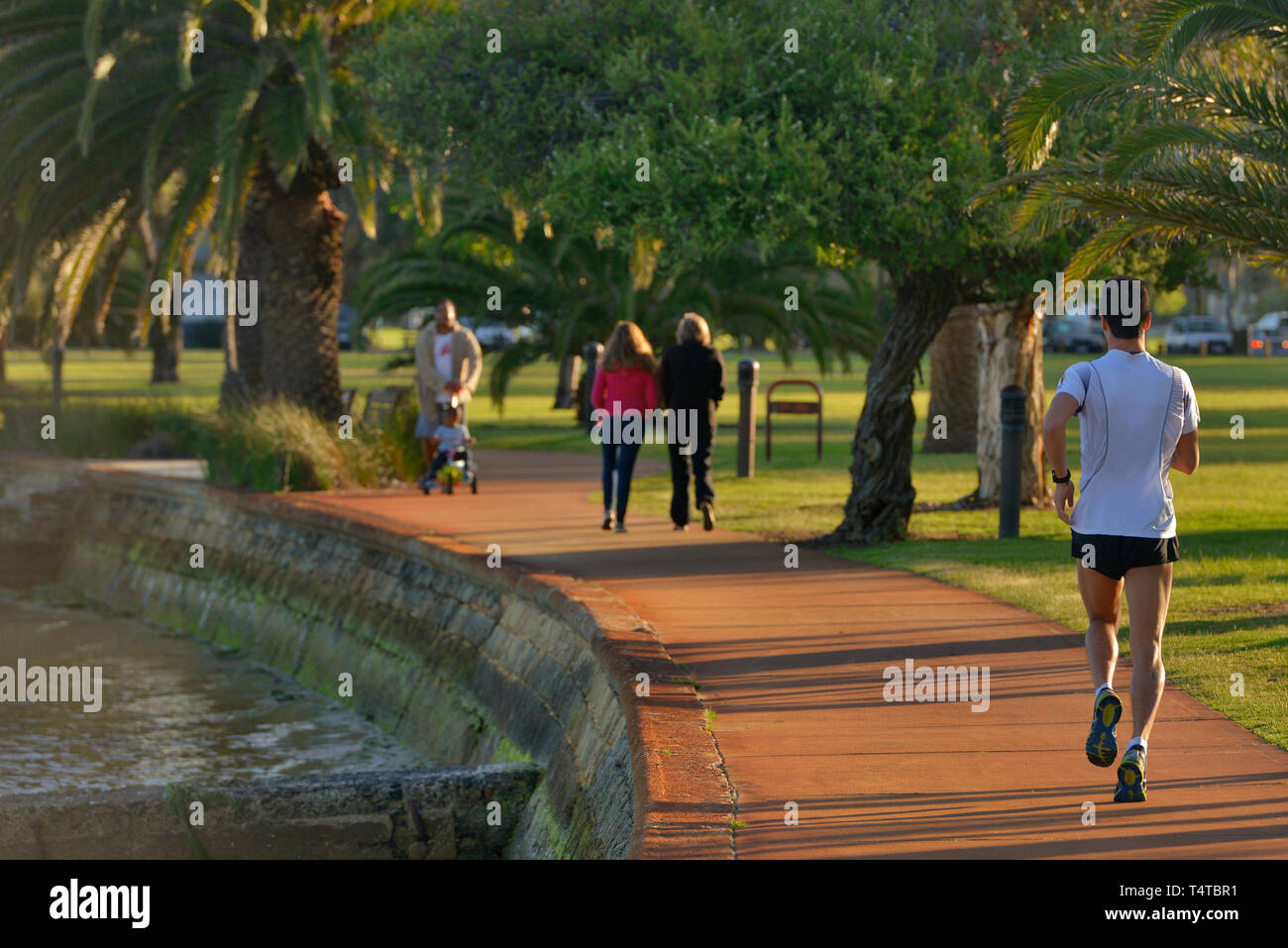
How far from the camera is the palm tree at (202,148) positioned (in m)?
16.6

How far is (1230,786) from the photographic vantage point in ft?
20.1

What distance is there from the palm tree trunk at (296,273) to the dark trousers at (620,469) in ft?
19.4

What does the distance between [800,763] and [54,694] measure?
26.3 ft

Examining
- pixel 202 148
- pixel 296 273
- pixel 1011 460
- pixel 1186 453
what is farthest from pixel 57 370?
pixel 1186 453

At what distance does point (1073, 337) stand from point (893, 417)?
53994 mm

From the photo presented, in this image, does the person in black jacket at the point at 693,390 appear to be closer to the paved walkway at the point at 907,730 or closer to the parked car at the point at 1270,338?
the paved walkway at the point at 907,730

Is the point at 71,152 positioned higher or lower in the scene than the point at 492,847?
higher

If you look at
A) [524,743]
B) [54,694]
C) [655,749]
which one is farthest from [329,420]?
[655,749]

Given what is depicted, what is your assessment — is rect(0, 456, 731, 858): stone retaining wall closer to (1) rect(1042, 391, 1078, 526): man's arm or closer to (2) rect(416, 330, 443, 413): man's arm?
(1) rect(1042, 391, 1078, 526): man's arm

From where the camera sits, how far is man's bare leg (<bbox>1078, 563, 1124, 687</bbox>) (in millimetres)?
6289

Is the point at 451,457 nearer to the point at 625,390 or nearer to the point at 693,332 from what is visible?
the point at 625,390

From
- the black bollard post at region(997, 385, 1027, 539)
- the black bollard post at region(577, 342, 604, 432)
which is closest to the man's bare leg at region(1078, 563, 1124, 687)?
the black bollard post at region(997, 385, 1027, 539)

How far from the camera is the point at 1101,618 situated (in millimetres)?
6371

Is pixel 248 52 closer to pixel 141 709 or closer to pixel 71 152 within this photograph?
pixel 71 152
